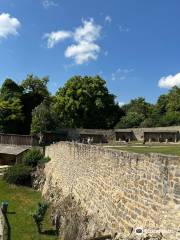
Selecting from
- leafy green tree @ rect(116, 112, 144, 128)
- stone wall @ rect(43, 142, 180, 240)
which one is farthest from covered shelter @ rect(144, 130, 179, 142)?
stone wall @ rect(43, 142, 180, 240)

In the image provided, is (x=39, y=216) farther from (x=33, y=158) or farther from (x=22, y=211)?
(x=33, y=158)

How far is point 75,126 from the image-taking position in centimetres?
5766

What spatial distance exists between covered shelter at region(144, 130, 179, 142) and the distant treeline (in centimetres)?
1011

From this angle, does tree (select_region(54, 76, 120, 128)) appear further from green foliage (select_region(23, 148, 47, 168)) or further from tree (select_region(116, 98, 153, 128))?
green foliage (select_region(23, 148, 47, 168))

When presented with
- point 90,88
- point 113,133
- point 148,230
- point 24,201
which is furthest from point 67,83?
point 148,230

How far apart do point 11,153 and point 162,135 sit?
19.0 metres

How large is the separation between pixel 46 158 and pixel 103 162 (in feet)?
59.2

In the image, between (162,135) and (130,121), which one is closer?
(162,135)

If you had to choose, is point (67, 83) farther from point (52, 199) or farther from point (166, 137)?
point (52, 199)

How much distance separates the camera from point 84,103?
57.6 m

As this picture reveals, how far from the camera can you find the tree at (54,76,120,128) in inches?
2244

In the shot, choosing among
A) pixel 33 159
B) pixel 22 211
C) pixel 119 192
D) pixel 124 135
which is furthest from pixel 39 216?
pixel 124 135

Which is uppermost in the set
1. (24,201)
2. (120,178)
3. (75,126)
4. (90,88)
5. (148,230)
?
(90,88)

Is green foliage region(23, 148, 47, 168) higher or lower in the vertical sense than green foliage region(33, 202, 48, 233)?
higher
